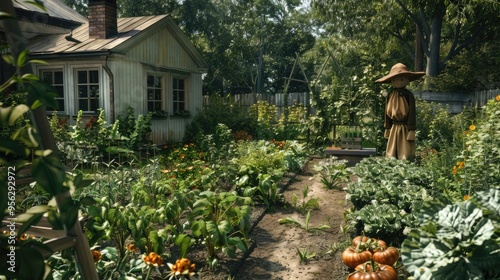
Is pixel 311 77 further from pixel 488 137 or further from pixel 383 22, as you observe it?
pixel 488 137

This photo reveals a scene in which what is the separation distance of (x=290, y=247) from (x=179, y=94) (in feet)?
31.5

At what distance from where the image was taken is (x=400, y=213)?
3961 millimetres

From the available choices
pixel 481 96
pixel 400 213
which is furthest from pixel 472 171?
pixel 481 96

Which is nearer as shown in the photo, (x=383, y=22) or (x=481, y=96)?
(x=481, y=96)

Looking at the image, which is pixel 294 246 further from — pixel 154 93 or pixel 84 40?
pixel 84 40

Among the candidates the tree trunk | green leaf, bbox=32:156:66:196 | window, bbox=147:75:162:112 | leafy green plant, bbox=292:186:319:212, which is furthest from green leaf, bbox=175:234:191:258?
the tree trunk

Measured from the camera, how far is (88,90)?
35.2 ft

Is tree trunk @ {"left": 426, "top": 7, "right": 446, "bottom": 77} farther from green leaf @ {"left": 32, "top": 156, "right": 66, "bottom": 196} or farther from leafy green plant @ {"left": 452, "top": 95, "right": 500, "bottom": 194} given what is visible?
green leaf @ {"left": 32, "top": 156, "right": 66, "bottom": 196}

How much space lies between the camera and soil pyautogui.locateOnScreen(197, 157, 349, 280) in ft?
12.0

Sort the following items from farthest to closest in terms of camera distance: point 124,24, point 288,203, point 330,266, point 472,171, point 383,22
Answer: point 383,22 → point 124,24 → point 288,203 → point 472,171 → point 330,266

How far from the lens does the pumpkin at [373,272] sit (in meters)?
3.07

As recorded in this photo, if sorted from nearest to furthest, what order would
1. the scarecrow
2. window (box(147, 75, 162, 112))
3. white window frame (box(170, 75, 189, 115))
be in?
the scarecrow → window (box(147, 75, 162, 112)) → white window frame (box(170, 75, 189, 115))

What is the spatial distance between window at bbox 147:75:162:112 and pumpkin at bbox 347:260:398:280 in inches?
372

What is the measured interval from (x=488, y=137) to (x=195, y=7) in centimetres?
2628
